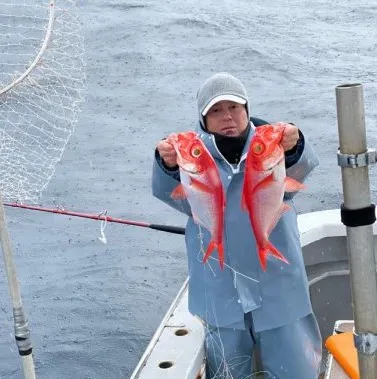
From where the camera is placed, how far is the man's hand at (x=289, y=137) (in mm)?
2623

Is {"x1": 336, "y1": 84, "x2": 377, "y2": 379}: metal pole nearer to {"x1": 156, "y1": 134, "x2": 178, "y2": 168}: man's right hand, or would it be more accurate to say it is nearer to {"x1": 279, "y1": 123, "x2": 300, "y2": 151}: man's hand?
{"x1": 279, "y1": 123, "x2": 300, "y2": 151}: man's hand

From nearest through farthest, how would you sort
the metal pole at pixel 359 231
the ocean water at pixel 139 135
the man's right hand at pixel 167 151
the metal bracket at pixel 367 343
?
the metal pole at pixel 359 231 < the metal bracket at pixel 367 343 < the man's right hand at pixel 167 151 < the ocean water at pixel 139 135

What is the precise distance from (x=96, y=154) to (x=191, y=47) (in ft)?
19.6

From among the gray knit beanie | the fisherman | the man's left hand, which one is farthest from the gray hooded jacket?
the man's left hand

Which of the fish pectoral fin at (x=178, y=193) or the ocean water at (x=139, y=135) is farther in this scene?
the ocean water at (x=139, y=135)

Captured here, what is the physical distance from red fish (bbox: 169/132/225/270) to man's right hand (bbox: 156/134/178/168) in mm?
47

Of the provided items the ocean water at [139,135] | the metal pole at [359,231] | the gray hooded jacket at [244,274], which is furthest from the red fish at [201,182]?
the ocean water at [139,135]

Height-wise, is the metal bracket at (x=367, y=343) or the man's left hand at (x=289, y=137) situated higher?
the man's left hand at (x=289, y=137)

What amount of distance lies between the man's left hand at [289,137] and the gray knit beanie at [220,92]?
411mm

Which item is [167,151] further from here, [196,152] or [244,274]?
[244,274]

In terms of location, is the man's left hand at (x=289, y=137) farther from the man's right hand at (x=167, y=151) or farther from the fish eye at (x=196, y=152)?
the man's right hand at (x=167, y=151)

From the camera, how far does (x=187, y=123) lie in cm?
1190

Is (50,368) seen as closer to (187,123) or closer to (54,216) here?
(54,216)

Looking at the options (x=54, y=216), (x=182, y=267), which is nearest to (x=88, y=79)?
(x=54, y=216)
